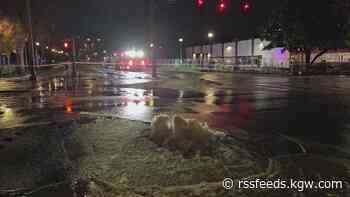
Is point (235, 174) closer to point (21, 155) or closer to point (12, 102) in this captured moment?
point (21, 155)

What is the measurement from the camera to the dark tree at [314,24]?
118 feet

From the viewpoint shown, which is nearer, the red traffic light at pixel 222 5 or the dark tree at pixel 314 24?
the red traffic light at pixel 222 5

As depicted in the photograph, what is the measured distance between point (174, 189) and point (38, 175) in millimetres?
2100

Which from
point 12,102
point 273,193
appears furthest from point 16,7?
point 273,193

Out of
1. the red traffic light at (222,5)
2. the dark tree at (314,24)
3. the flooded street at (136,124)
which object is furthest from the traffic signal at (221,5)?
the dark tree at (314,24)

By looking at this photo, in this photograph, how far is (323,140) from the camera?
705 centimetres
